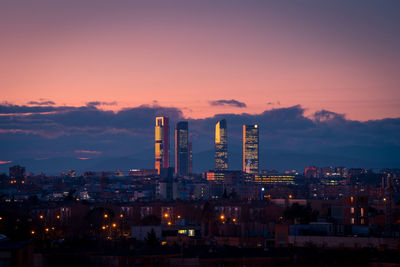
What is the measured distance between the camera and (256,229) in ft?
247

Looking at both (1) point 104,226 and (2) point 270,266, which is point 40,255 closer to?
(2) point 270,266

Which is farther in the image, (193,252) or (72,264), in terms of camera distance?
(193,252)

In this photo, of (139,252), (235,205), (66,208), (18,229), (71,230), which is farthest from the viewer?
(235,205)

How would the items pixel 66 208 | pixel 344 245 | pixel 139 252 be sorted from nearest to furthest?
pixel 139 252
pixel 344 245
pixel 66 208

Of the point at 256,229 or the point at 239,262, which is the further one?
the point at 256,229

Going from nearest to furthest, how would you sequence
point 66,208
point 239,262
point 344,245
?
point 239,262 < point 344,245 < point 66,208

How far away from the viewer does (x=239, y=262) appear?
3988 cm

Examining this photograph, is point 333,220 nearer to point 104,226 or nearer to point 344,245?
point 344,245

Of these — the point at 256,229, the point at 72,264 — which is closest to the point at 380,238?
the point at 72,264

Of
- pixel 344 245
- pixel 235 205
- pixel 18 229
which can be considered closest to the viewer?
pixel 344 245

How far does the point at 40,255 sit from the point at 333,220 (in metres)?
29.7

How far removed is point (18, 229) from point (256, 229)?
22.6 m

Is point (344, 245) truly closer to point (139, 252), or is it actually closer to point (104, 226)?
point (139, 252)

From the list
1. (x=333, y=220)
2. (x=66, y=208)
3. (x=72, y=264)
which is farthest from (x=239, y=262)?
(x=66, y=208)
